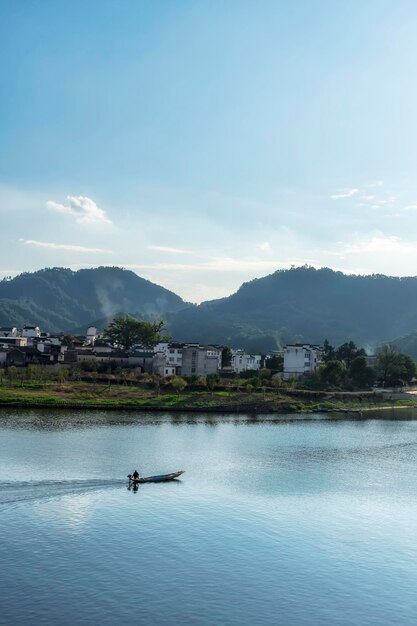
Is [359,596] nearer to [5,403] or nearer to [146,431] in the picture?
[146,431]

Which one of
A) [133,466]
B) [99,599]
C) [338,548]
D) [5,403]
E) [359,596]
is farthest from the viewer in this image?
[5,403]

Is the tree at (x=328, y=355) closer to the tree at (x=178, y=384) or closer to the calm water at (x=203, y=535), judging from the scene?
the tree at (x=178, y=384)

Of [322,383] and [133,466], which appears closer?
[133,466]

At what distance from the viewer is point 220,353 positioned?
360 ft

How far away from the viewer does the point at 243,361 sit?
12056cm

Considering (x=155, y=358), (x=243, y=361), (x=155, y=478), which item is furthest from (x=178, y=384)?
(x=155, y=478)

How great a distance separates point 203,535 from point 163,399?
47.9 meters

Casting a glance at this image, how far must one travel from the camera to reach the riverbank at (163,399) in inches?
2702

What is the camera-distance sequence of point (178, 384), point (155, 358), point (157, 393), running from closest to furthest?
point (157, 393)
point (178, 384)
point (155, 358)

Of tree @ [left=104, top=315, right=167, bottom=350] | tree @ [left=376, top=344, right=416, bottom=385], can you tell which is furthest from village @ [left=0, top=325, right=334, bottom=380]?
tree @ [left=376, top=344, right=416, bottom=385]

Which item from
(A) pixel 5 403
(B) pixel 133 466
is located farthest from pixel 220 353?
(B) pixel 133 466

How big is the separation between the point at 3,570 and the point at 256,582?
861cm

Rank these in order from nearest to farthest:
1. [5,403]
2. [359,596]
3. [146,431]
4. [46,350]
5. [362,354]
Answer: [359,596], [146,431], [5,403], [46,350], [362,354]

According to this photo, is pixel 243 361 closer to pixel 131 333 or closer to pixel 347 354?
pixel 347 354
